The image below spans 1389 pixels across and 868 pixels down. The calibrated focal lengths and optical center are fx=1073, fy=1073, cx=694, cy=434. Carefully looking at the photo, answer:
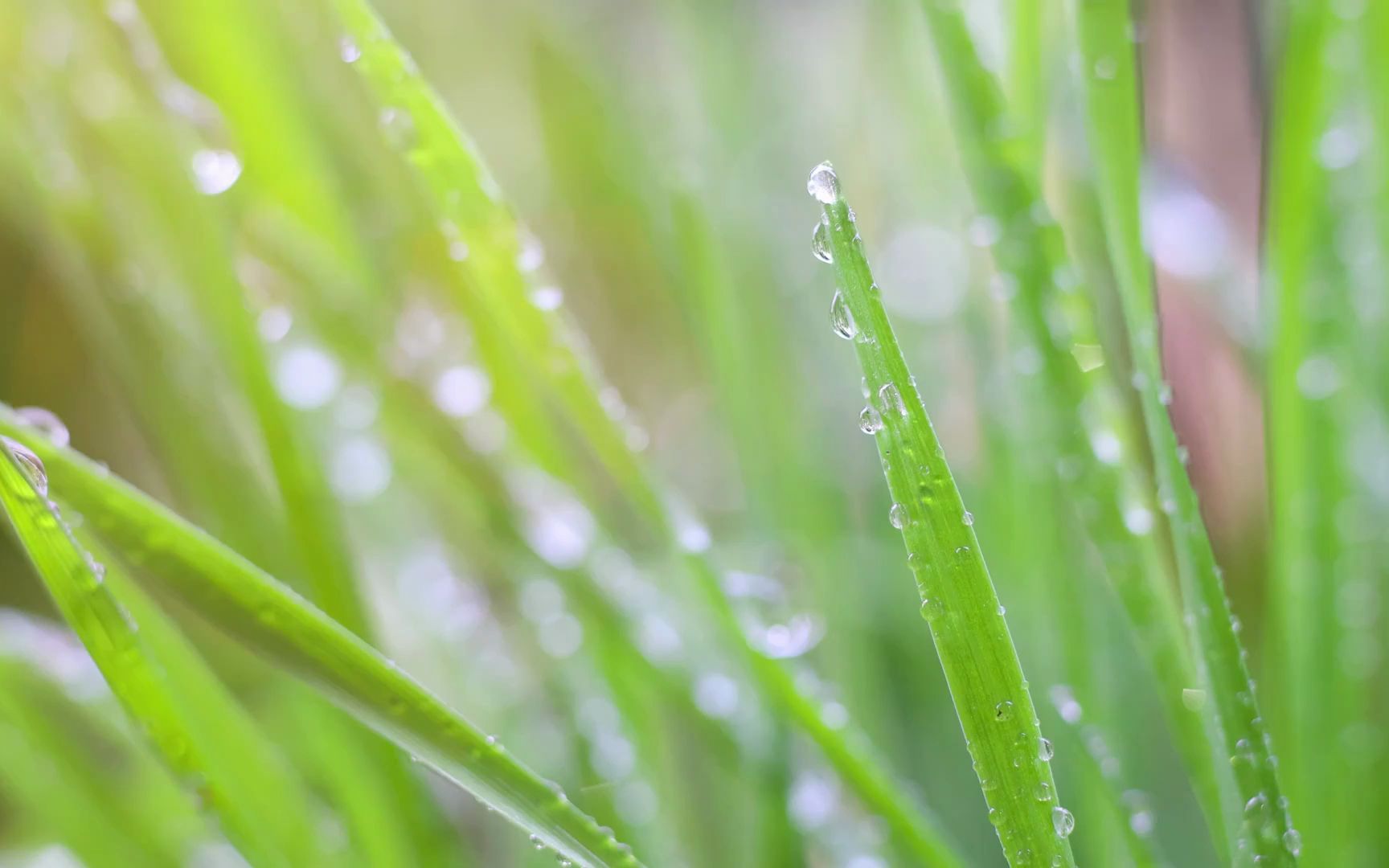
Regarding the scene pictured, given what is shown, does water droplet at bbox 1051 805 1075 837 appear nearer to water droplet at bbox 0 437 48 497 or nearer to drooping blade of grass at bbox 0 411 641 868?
drooping blade of grass at bbox 0 411 641 868

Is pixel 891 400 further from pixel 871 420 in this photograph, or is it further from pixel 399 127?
pixel 399 127

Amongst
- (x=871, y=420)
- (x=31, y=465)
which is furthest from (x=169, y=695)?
(x=871, y=420)

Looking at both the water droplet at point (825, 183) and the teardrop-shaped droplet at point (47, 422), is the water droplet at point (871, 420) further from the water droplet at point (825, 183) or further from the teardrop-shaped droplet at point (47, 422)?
the teardrop-shaped droplet at point (47, 422)

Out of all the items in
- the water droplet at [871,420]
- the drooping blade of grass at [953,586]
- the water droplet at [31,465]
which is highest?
the water droplet at [871,420]

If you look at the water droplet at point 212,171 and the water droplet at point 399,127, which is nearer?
the water droplet at point 399,127

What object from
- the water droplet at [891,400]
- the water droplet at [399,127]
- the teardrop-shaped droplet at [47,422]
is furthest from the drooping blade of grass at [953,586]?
the teardrop-shaped droplet at [47,422]

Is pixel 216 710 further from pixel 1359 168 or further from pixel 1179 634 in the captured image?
pixel 1359 168

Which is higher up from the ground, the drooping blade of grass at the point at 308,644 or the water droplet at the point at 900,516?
the water droplet at the point at 900,516
